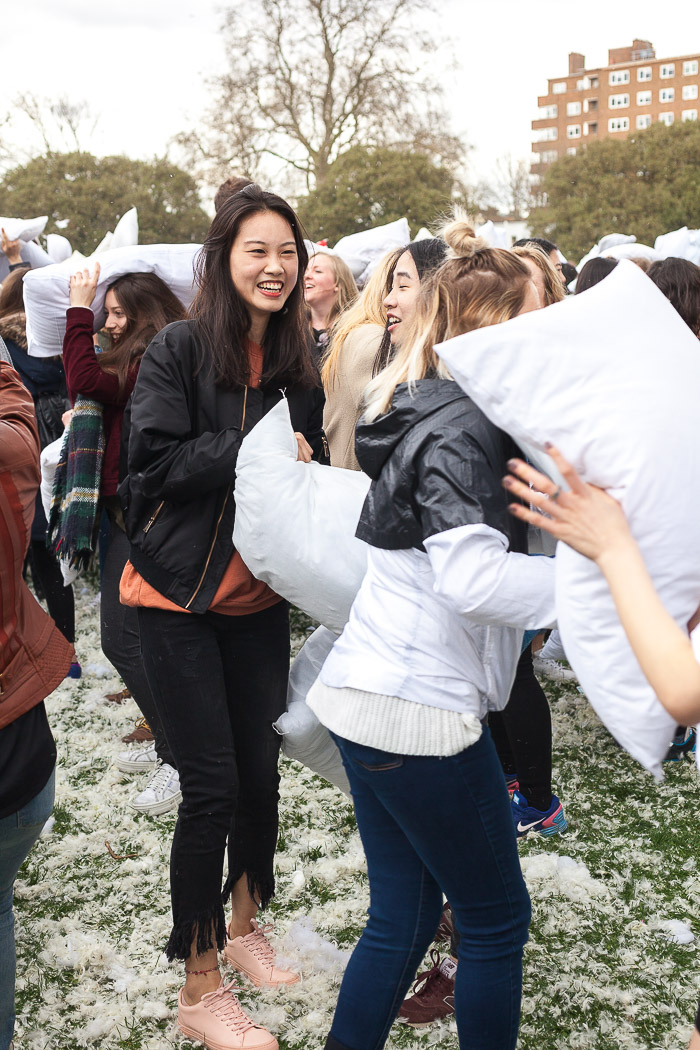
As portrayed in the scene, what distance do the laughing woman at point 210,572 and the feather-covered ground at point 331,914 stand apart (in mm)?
262

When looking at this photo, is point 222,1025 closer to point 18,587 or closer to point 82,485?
point 18,587

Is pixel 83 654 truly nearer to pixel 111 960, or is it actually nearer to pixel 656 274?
pixel 111 960

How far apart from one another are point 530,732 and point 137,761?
1740 millimetres

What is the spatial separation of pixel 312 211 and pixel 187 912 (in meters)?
16.0

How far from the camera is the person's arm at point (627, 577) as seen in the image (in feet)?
4.08

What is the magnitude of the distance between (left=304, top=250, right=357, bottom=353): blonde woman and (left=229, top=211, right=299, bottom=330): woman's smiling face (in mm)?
2266

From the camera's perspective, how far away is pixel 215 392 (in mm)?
2473

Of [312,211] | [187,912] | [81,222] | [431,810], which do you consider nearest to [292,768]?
[187,912]

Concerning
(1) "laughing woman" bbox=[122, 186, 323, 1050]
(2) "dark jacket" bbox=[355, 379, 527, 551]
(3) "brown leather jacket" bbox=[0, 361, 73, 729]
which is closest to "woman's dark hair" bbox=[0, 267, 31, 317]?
(1) "laughing woman" bbox=[122, 186, 323, 1050]

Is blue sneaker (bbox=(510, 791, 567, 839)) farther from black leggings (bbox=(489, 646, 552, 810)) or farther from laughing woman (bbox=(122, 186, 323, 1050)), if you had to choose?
laughing woman (bbox=(122, 186, 323, 1050))

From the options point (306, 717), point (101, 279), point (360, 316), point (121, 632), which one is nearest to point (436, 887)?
point (306, 717)

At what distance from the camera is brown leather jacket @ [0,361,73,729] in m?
1.86

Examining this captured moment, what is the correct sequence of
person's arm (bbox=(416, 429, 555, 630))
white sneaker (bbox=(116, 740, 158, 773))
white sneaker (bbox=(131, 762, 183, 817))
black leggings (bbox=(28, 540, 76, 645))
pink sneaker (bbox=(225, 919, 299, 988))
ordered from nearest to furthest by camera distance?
person's arm (bbox=(416, 429, 555, 630)) → pink sneaker (bbox=(225, 919, 299, 988)) → white sneaker (bbox=(131, 762, 183, 817)) → white sneaker (bbox=(116, 740, 158, 773)) → black leggings (bbox=(28, 540, 76, 645))

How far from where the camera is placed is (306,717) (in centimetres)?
248
